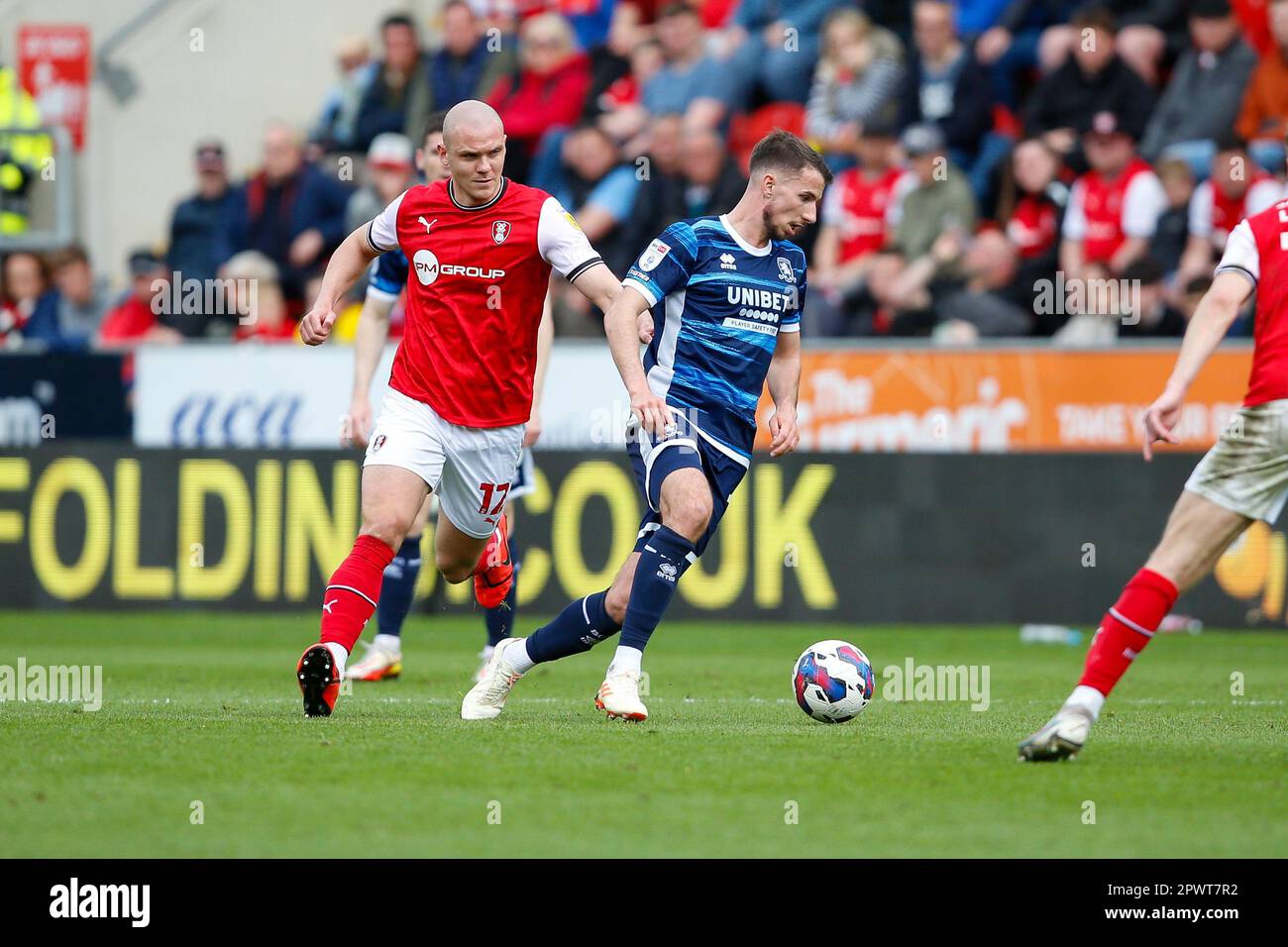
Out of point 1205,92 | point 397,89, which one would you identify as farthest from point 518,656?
point 397,89

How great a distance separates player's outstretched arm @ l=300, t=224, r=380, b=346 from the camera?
318 inches

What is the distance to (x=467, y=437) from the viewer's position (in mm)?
8438

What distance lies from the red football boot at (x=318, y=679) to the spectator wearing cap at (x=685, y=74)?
12253 millimetres

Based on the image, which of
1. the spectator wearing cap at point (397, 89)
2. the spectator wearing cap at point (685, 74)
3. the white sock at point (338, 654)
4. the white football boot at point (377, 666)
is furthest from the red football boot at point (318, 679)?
the spectator wearing cap at point (397, 89)

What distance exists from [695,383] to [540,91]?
40.0 ft

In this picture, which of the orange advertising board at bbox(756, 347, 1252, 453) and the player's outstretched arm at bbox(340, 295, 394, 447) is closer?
the player's outstretched arm at bbox(340, 295, 394, 447)

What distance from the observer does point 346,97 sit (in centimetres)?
2186

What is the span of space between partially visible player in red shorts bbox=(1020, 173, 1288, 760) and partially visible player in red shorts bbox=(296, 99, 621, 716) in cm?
252

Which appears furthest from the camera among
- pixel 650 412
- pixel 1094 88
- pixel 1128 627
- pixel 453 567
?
pixel 1094 88

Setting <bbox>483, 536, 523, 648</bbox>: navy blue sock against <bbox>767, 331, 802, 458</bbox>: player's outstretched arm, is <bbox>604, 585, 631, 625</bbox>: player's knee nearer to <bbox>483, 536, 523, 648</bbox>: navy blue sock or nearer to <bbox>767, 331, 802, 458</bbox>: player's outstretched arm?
<bbox>767, 331, 802, 458</bbox>: player's outstretched arm

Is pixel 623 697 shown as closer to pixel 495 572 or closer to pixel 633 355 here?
pixel 633 355

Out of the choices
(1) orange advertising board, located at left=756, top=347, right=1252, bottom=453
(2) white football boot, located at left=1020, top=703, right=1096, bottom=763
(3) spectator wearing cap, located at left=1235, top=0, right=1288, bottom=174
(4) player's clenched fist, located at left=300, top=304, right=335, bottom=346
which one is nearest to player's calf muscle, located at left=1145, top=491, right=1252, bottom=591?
(2) white football boot, located at left=1020, top=703, right=1096, bottom=763

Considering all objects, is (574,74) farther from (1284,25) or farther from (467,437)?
(467,437)

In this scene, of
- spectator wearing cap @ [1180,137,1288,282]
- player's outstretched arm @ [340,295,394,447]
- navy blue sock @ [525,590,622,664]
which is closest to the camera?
navy blue sock @ [525,590,622,664]
